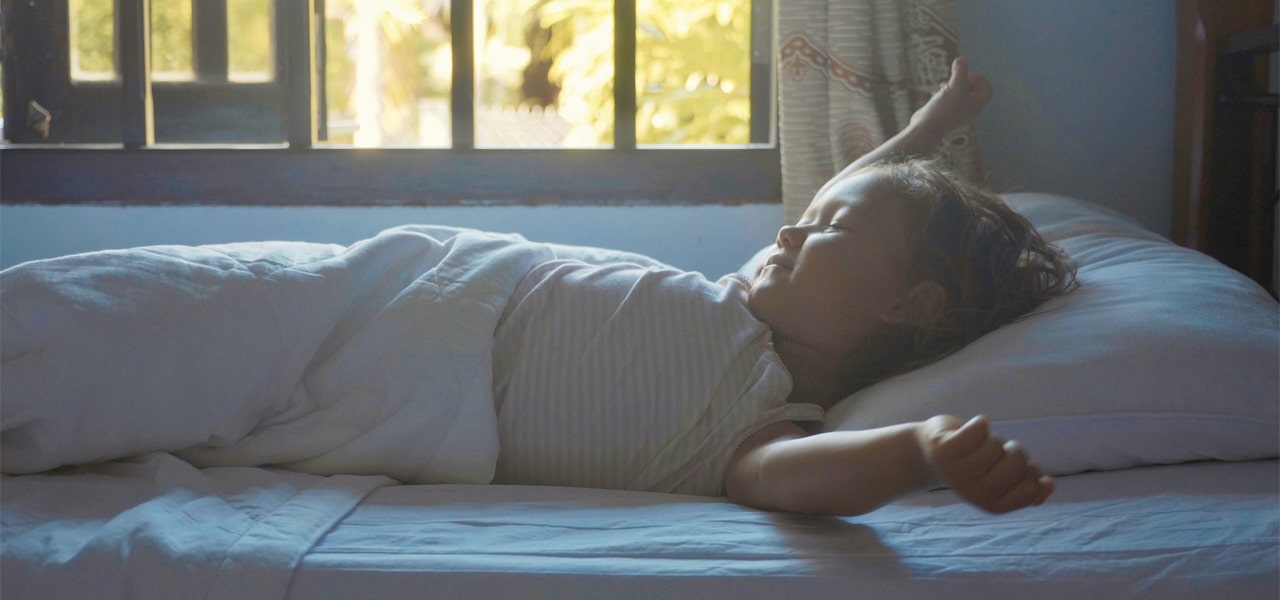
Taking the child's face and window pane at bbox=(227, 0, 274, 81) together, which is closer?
the child's face

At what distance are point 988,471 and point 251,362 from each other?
26.3 inches

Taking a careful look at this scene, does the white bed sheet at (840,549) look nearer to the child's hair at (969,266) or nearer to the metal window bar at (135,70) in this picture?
the child's hair at (969,266)

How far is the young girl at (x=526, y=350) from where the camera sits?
95 centimetres

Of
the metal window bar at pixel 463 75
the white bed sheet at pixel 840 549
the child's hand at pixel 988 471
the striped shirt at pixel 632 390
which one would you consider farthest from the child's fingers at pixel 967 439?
A: the metal window bar at pixel 463 75

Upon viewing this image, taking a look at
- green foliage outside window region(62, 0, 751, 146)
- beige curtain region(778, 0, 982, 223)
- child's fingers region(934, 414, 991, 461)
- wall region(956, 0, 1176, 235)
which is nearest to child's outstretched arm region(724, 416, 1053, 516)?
child's fingers region(934, 414, 991, 461)

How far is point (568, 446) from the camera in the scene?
1.11m

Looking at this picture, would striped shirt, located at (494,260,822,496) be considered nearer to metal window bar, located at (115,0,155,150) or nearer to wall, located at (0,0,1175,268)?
Answer: wall, located at (0,0,1175,268)

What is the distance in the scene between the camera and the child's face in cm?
121

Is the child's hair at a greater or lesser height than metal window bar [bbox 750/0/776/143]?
lesser

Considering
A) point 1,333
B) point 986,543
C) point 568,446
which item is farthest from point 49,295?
point 986,543

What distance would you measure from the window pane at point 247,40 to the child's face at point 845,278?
1.69 meters

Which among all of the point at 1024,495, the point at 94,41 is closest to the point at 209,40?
the point at 94,41

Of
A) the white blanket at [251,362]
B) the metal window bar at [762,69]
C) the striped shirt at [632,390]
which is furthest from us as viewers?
the metal window bar at [762,69]

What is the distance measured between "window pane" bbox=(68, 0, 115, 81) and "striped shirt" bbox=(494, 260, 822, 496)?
173 cm
